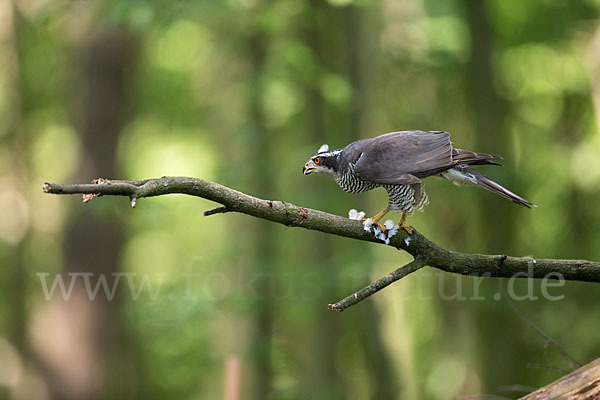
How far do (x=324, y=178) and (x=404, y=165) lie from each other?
578 cm

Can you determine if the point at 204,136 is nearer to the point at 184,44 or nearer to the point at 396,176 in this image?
the point at 184,44

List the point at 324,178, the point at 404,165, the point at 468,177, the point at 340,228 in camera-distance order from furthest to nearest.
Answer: the point at 324,178 < the point at 468,177 < the point at 404,165 < the point at 340,228

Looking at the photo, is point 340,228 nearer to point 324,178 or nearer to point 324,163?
point 324,163

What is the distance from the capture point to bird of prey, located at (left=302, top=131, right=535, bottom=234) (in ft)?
11.7

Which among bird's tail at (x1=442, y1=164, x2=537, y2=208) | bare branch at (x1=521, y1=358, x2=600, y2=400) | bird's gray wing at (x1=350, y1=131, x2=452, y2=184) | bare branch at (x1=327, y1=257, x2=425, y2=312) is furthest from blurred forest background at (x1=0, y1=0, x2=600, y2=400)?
bare branch at (x1=327, y1=257, x2=425, y2=312)

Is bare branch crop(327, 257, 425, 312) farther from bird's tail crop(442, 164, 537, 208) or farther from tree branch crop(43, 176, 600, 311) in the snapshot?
bird's tail crop(442, 164, 537, 208)

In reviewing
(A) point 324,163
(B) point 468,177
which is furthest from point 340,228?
(B) point 468,177

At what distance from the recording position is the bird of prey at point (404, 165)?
3.57 m

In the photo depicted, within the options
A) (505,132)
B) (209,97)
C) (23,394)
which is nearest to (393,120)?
(505,132)

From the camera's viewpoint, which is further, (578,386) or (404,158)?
(404,158)

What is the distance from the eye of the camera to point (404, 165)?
3.62 metres

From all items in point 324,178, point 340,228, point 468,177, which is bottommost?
point 340,228

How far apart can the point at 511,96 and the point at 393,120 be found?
2017mm

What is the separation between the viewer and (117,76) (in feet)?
32.2
